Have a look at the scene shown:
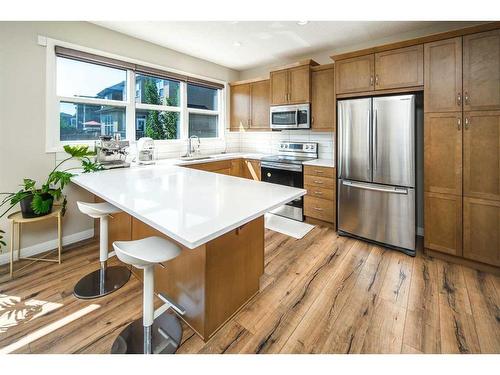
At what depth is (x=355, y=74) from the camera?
3.00m

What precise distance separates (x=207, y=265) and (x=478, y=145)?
262 cm

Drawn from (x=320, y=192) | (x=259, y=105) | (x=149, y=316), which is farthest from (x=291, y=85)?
(x=149, y=316)

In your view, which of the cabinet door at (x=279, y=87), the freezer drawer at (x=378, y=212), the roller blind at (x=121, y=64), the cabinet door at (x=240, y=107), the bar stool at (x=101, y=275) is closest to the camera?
the bar stool at (x=101, y=275)

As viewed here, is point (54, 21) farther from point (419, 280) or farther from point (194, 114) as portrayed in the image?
point (419, 280)

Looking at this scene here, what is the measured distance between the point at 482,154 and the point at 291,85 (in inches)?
99.9

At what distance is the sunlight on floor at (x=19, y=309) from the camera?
1.73 meters

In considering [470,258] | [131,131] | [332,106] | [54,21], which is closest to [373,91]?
[332,106]

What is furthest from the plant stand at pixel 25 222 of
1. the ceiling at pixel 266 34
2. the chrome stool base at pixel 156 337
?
the ceiling at pixel 266 34

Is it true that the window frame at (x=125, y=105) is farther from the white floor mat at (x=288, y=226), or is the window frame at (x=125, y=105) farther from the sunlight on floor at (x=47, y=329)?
the white floor mat at (x=288, y=226)

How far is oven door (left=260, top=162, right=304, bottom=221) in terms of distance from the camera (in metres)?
3.74

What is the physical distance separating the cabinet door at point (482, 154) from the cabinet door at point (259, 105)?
2774mm

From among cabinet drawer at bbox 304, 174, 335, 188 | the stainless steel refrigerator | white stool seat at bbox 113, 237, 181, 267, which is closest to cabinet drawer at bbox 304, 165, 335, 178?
cabinet drawer at bbox 304, 174, 335, 188

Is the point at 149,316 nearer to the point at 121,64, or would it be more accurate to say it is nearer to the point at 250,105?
the point at 121,64
